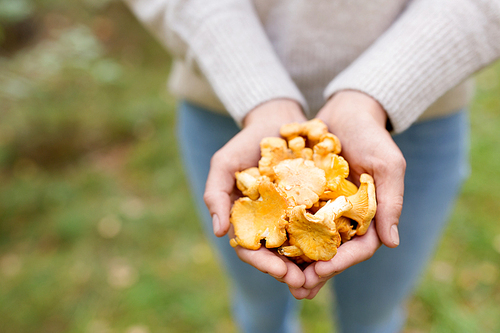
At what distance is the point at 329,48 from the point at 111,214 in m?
2.31

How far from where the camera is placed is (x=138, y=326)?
7.64 feet

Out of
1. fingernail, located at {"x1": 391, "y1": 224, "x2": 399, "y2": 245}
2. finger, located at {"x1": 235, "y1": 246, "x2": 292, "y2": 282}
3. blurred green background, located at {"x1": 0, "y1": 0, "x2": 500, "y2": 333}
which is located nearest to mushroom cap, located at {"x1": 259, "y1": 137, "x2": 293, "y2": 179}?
finger, located at {"x1": 235, "y1": 246, "x2": 292, "y2": 282}

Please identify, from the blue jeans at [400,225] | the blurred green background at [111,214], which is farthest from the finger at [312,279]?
the blurred green background at [111,214]

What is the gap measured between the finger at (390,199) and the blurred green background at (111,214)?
5.16 feet

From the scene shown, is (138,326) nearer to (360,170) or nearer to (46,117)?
(360,170)

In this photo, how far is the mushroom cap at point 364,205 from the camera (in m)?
0.94

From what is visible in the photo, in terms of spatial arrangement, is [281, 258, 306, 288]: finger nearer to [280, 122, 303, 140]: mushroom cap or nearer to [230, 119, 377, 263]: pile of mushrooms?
[230, 119, 377, 263]: pile of mushrooms

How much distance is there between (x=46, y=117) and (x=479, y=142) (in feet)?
12.6

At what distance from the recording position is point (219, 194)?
1039mm

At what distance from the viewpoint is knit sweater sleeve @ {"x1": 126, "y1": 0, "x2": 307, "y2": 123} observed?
3.88 ft

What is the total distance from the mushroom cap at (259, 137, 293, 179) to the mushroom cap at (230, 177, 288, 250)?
73 millimetres

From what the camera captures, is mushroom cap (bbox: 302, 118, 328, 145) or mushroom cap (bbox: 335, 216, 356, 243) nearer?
mushroom cap (bbox: 335, 216, 356, 243)

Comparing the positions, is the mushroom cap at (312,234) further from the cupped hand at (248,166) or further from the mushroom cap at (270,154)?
the mushroom cap at (270,154)

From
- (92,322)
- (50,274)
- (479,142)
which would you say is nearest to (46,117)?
(50,274)
